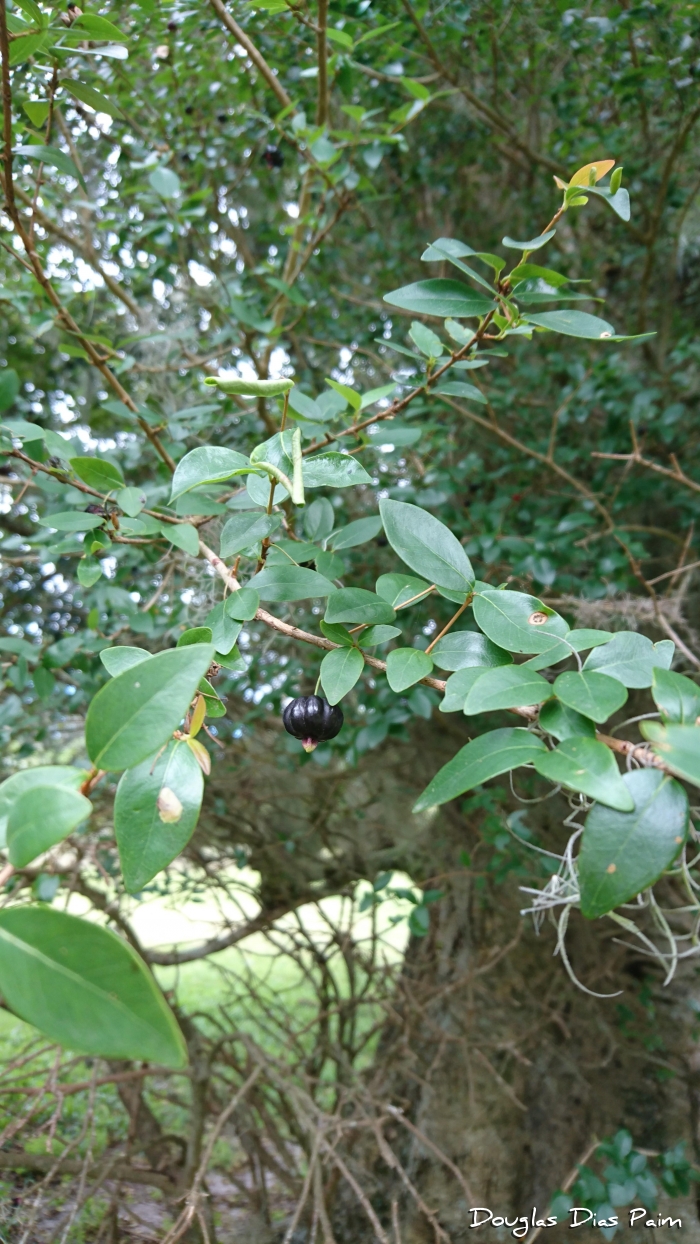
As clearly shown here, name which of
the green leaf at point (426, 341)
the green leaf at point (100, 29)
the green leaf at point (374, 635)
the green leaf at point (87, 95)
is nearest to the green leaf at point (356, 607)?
the green leaf at point (374, 635)

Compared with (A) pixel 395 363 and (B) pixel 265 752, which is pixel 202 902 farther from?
(A) pixel 395 363

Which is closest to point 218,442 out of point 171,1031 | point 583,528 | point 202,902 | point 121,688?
point 583,528

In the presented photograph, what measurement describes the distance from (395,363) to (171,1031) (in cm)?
220

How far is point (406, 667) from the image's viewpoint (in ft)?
1.77

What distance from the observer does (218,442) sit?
1919 mm

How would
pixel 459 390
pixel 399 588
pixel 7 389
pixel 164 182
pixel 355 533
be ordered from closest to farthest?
pixel 399 588
pixel 355 533
pixel 459 390
pixel 7 389
pixel 164 182

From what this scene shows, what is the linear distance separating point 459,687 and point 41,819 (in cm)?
27

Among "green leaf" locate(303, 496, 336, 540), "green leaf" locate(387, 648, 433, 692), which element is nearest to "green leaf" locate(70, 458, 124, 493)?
"green leaf" locate(303, 496, 336, 540)

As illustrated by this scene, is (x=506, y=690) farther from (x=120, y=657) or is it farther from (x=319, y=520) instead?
(x=319, y=520)

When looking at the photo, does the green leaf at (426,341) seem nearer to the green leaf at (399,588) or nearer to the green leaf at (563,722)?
the green leaf at (399,588)

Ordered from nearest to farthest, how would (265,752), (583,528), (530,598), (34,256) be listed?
(530,598) → (34,256) → (583,528) → (265,752)

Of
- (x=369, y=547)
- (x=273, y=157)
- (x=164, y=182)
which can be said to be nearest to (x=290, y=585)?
(x=164, y=182)

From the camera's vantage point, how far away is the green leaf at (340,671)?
56cm

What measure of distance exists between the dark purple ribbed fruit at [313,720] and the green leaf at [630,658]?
228 mm
